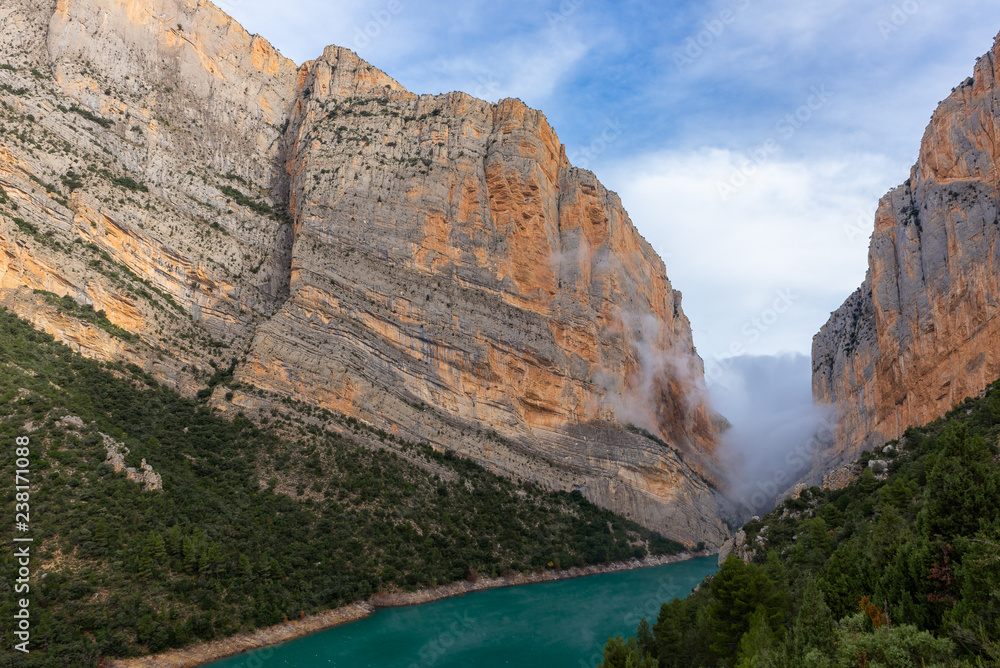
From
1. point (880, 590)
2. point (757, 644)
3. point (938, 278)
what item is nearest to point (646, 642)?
point (757, 644)

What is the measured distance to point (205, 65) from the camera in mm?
74000

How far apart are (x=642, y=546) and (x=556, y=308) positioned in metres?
31.2

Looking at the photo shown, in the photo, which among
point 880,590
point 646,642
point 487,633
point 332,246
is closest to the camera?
point 880,590

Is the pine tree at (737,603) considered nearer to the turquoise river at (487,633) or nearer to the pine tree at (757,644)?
the pine tree at (757,644)

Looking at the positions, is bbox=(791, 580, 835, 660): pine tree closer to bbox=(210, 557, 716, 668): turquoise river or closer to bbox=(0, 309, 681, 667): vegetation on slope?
bbox=(210, 557, 716, 668): turquoise river

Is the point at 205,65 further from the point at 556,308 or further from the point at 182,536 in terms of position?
the point at 182,536

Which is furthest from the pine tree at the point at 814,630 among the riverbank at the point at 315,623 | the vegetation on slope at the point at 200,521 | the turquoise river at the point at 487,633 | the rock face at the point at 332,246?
the rock face at the point at 332,246

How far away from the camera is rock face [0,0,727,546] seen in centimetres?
5238

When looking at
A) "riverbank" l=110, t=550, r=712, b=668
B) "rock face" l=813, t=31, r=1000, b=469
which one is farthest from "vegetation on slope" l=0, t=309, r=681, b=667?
"rock face" l=813, t=31, r=1000, b=469

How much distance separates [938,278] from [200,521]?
204ft

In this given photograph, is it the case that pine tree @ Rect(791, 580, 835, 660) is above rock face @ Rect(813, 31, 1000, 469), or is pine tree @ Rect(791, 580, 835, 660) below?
below

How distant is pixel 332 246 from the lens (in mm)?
67625

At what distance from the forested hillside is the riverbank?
21235mm

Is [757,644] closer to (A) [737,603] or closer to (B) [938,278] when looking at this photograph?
(A) [737,603]
